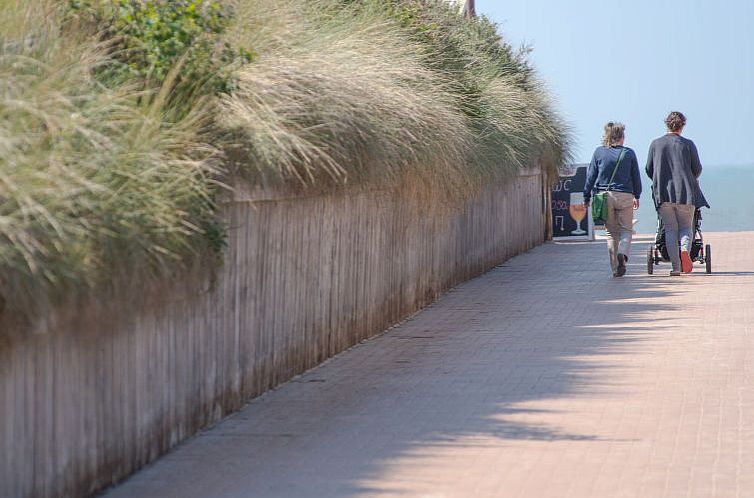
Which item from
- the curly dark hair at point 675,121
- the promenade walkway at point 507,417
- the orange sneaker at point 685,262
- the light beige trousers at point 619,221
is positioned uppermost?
the curly dark hair at point 675,121

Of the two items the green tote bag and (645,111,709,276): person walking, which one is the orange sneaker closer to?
(645,111,709,276): person walking

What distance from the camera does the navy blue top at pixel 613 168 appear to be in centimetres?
1593

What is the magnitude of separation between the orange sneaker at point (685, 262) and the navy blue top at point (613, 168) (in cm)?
94

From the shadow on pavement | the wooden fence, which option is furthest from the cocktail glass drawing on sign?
the wooden fence

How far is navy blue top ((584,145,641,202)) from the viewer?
15930 millimetres

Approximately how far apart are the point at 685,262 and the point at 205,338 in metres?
9.81

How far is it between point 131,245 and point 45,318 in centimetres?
65

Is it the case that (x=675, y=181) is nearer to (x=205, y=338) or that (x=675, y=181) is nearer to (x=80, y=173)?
(x=205, y=338)

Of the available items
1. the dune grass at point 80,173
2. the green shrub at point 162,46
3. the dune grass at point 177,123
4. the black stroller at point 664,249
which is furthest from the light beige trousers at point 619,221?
the dune grass at point 80,173

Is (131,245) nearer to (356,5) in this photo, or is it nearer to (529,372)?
(529,372)

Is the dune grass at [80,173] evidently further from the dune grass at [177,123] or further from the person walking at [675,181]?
the person walking at [675,181]

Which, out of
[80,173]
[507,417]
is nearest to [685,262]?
[507,417]

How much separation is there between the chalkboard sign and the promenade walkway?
35.1 feet

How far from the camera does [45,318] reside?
17.7 feet
